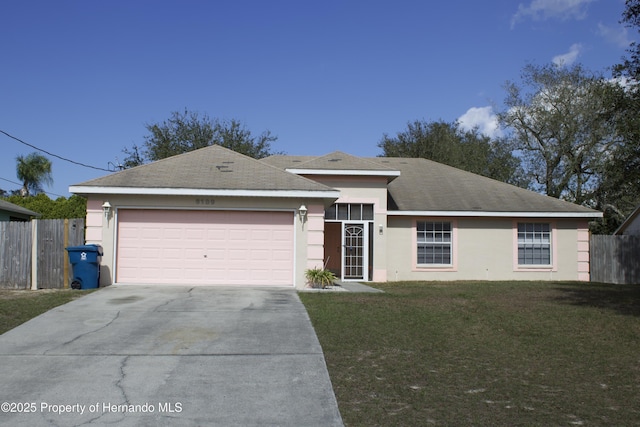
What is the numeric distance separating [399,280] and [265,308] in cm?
870

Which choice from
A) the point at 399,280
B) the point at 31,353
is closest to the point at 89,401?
the point at 31,353

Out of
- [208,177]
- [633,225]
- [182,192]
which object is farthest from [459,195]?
[182,192]

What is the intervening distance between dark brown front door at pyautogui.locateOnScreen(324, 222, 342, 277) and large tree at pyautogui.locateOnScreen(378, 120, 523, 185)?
1797cm

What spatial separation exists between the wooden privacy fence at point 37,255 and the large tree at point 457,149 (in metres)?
28.0

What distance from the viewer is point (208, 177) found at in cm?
1574

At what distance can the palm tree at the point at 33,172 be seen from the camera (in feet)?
149

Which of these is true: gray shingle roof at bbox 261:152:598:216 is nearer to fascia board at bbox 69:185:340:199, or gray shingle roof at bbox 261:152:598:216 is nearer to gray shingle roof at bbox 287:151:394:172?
gray shingle roof at bbox 287:151:394:172

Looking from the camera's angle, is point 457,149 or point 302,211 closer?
point 302,211

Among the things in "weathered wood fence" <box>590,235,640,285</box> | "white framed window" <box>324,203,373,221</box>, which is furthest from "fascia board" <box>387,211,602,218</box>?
"weathered wood fence" <box>590,235,640,285</box>

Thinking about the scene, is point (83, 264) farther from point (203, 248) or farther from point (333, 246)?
point (333, 246)

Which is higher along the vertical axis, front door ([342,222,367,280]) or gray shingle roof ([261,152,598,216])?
gray shingle roof ([261,152,598,216])

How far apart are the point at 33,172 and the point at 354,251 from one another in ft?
120

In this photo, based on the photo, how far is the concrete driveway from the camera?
18.4 feet

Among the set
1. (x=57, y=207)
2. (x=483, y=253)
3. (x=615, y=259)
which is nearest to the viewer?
(x=483, y=253)
